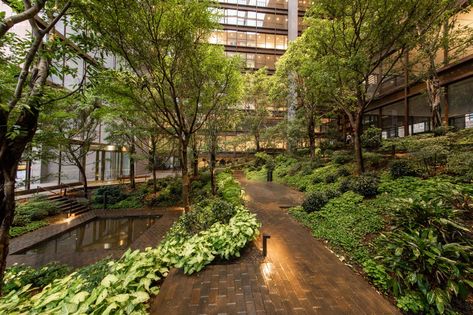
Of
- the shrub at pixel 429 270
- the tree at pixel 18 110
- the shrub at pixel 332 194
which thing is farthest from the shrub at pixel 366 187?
the tree at pixel 18 110

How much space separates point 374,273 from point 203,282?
126 inches

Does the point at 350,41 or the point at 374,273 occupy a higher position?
the point at 350,41

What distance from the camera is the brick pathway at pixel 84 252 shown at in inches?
245

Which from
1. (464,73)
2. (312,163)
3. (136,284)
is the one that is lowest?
(136,284)

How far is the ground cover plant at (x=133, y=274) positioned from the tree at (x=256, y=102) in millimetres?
16918

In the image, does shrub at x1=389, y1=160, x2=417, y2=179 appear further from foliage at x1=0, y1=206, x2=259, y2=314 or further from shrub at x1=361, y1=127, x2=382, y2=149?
foliage at x1=0, y1=206, x2=259, y2=314

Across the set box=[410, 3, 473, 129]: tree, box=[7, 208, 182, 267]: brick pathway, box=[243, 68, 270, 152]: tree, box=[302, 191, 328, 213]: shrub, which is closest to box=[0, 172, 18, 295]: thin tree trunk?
box=[7, 208, 182, 267]: brick pathway

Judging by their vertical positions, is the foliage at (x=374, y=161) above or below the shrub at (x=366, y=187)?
above

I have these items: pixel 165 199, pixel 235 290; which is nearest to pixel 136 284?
pixel 235 290

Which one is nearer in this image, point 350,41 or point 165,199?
point 350,41

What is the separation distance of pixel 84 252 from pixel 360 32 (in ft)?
45.5

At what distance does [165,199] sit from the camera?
503 inches

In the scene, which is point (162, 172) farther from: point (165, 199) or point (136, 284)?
point (136, 284)

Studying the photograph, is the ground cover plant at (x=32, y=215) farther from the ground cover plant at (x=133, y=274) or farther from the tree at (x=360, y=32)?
the tree at (x=360, y=32)
